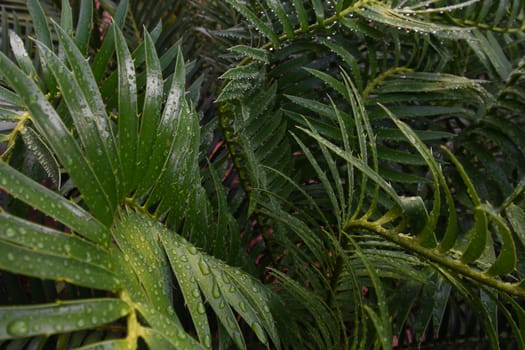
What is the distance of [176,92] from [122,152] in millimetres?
80

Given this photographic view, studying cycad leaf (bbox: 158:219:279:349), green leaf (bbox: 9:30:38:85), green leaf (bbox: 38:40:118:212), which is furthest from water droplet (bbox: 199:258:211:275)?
green leaf (bbox: 9:30:38:85)

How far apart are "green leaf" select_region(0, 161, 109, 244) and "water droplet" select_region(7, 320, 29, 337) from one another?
0.06m

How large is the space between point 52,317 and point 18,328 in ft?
0.05

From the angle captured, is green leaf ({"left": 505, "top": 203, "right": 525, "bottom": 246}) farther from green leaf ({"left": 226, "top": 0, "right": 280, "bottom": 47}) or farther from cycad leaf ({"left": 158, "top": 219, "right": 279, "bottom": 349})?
green leaf ({"left": 226, "top": 0, "right": 280, "bottom": 47})

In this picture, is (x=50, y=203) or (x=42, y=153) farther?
(x=42, y=153)

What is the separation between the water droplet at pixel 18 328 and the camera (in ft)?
0.78

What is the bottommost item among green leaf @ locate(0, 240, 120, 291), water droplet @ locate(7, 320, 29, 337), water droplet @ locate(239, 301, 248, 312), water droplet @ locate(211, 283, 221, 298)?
water droplet @ locate(239, 301, 248, 312)

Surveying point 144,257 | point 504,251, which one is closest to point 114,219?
point 144,257

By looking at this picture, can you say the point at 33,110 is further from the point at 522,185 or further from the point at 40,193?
the point at 522,185

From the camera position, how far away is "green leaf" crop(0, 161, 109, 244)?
270 mm

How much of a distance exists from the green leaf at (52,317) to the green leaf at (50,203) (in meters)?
0.04

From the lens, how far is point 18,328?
0.78 feet

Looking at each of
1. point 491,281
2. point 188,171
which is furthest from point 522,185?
point 188,171

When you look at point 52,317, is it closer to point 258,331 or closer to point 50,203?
point 50,203
